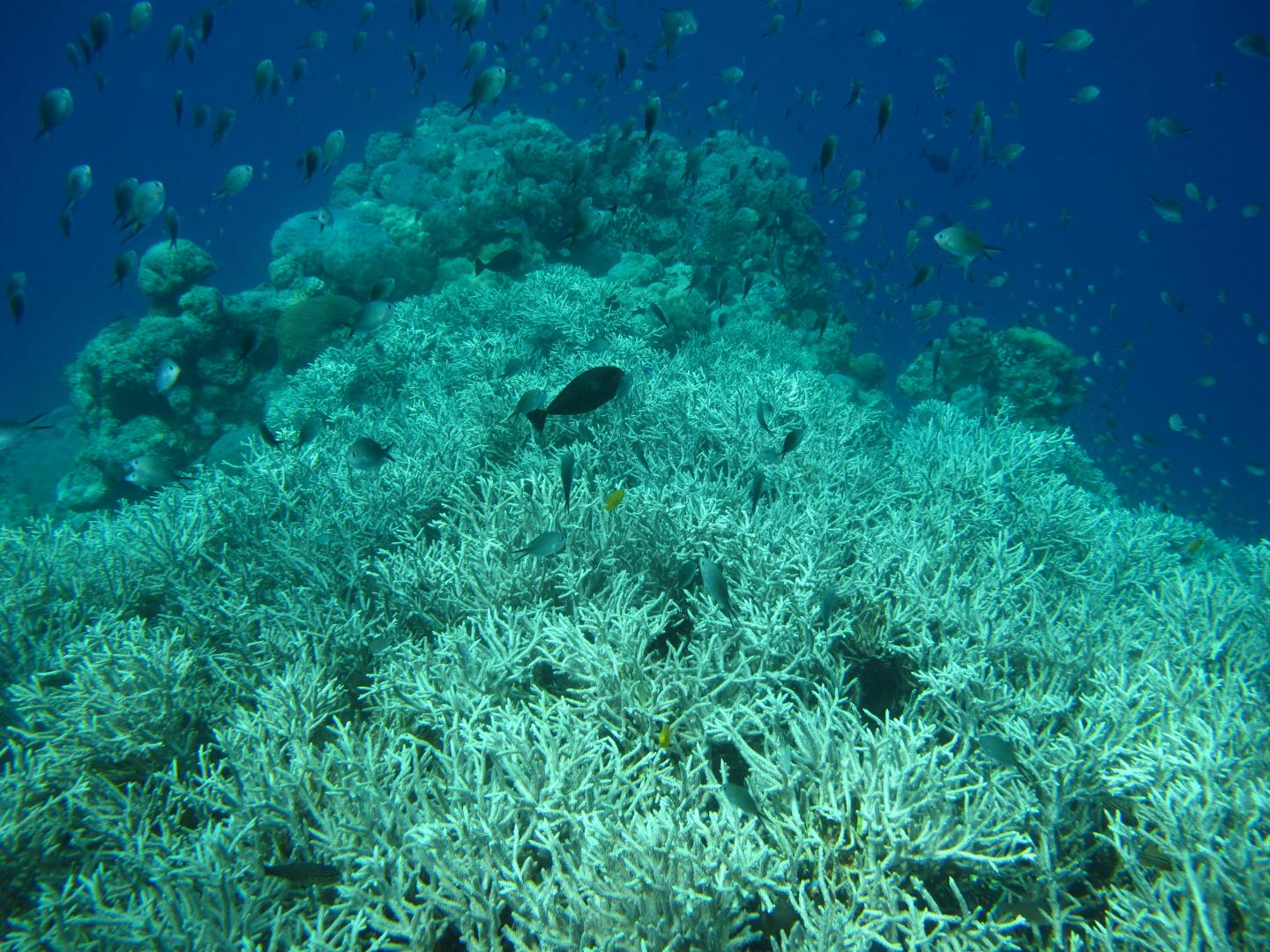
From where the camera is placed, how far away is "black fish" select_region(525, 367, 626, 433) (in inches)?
120

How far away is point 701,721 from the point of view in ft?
8.45

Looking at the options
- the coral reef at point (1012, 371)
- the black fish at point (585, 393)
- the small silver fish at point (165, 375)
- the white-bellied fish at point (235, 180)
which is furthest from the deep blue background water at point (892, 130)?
the black fish at point (585, 393)

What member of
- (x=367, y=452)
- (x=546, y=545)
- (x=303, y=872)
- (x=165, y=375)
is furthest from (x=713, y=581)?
(x=165, y=375)

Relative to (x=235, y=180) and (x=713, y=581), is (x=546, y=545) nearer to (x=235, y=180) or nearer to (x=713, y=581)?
(x=713, y=581)

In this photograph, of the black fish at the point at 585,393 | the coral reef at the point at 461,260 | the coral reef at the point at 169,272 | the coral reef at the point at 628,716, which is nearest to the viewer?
the coral reef at the point at 628,716

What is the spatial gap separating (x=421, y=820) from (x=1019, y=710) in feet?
9.09

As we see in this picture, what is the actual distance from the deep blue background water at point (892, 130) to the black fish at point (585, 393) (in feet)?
230

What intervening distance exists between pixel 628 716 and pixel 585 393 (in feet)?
5.57

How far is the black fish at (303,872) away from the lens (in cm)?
213

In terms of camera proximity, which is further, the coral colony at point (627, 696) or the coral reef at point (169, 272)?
the coral reef at point (169, 272)

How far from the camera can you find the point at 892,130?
11262 centimetres

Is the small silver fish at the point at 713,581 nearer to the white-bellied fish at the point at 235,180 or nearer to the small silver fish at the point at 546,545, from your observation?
the small silver fish at the point at 546,545

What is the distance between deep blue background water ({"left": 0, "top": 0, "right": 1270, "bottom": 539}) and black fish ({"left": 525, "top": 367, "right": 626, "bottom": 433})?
2756 inches

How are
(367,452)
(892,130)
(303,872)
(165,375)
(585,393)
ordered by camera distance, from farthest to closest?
(892,130), (165,375), (367,452), (585,393), (303,872)
